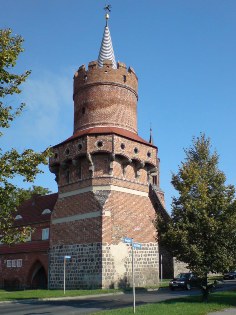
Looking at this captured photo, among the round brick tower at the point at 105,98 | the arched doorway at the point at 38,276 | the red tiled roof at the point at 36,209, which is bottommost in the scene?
the arched doorway at the point at 38,276

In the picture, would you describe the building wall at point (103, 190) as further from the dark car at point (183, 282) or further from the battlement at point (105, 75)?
the dark car at point (183, 282)

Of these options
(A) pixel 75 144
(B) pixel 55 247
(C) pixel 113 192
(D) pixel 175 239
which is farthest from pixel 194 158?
(B) pixel 55 247

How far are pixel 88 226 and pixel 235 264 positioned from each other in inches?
599

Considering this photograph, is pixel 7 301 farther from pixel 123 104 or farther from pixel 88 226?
pixel 123 104

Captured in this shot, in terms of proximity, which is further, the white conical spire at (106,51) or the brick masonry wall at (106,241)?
the white conical spire at (106,51)

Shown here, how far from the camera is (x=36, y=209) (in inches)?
1727

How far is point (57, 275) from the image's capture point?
34469mm

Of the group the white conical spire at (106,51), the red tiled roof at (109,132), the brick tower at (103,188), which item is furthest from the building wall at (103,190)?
the white conical spire at (106,51)

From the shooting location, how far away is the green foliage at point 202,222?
19.5 meters

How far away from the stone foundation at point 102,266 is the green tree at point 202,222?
11.1 m

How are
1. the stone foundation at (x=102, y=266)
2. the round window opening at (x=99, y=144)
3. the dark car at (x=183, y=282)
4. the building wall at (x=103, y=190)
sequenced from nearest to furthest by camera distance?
1. the stone foundation at (x=102, y=266)
2. the dark car at (x=183, y=282)
3. the building wall at (x=103, y=190)
4. the round window opening at (x=99, y=144)

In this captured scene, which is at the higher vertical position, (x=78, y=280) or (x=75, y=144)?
(x=75, y=144)

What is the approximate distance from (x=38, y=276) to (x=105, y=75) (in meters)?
19.5

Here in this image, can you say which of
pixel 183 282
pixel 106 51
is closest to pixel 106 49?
pixel 106 51
